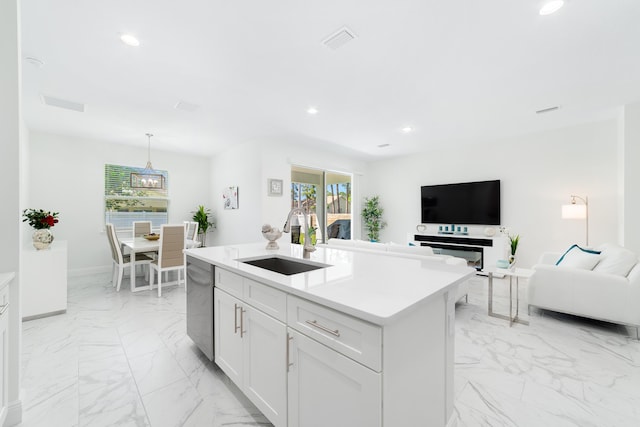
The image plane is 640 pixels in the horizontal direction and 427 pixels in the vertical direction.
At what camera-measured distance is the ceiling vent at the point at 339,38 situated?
6.70ft

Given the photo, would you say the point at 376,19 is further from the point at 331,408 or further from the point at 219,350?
the point at 219,350

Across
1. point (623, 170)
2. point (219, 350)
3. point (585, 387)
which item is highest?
point (623, 170)

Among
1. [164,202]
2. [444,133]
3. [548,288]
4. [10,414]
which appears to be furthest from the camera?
[164,202]

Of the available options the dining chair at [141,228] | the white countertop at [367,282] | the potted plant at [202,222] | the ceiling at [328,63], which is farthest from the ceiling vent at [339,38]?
the potted plant at [202,222]

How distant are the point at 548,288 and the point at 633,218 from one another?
5.97 ft

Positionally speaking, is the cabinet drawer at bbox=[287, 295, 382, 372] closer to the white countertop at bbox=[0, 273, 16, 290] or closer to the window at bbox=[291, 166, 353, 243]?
the white countertop at bbox=[0, 273, 16, 290]

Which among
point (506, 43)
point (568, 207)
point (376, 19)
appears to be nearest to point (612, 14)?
point (506, 43)

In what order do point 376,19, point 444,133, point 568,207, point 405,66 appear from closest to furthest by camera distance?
point 376,19 → point 405,66 → point 568,207 → point 444,133

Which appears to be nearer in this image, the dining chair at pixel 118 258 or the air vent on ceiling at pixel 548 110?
the air vent on ceiling at pixel 548 110

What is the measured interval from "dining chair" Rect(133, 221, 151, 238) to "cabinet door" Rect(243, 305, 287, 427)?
438 cm

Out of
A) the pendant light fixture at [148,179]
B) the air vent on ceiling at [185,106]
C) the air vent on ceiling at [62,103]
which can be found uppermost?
the air vent on ceiling at [185,106]

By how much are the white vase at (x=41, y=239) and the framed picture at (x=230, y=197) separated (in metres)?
2.76

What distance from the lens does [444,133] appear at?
460cm

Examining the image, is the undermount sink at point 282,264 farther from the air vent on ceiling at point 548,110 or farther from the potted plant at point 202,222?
the potted plant at point 202,222
